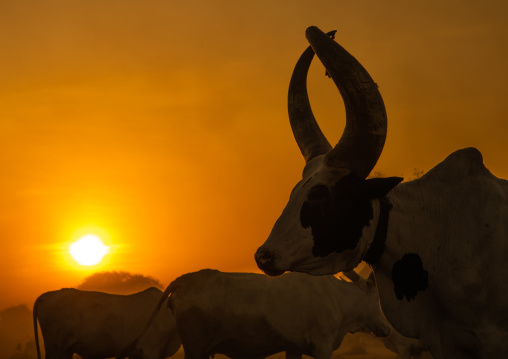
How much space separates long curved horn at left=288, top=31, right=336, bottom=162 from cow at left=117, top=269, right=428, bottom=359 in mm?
6819

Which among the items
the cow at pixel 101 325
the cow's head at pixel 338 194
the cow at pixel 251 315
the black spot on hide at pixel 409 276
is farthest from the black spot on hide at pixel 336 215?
the cow at pixel 101 325

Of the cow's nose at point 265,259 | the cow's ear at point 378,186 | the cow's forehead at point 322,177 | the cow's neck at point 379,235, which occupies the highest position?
the cow's forehead at point 322,177

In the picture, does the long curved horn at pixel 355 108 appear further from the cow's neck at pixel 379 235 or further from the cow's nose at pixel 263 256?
the cow's nose at pixel 263 256

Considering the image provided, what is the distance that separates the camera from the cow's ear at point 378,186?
15.1 ft

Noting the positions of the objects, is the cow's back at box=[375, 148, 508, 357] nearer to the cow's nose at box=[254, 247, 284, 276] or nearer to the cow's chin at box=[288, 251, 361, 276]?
the cow's chin at box=[288, 251, 361, 276]

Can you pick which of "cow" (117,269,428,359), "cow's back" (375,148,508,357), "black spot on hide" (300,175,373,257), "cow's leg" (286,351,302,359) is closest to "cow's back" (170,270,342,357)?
"cow" (117,269,428,359)

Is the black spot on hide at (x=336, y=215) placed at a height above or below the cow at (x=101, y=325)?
above

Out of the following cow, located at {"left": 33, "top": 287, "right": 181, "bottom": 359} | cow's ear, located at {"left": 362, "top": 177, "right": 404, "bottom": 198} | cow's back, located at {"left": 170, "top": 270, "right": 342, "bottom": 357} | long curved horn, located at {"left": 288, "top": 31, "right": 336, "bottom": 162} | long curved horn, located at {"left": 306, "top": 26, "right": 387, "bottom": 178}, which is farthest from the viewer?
cow, located at {"left": 33, "top": 287, "right": 181, "bottom": 359}

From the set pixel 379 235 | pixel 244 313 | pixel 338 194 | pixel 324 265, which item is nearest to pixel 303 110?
pixel 338 194

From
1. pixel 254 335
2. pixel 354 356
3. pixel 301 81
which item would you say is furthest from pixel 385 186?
pixel 354 356

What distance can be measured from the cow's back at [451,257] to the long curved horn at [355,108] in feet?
1.50

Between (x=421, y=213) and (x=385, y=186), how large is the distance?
0.43 metres

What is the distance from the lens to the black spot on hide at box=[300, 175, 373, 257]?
463 cm

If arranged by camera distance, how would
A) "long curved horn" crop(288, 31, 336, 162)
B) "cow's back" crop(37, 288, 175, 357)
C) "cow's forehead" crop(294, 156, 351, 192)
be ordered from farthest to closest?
"cow's back" crop(37, 288, 175, 357)
"long curved horn" crop(288, 31, 336, 162)
"cow's forehead" crop(294, 156, 351, 192)
